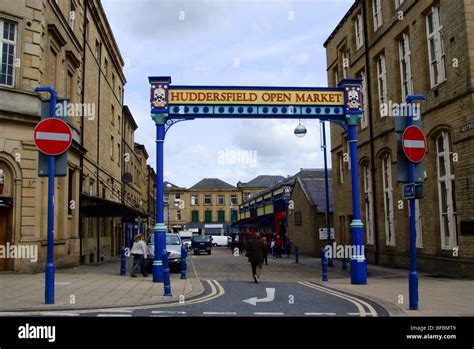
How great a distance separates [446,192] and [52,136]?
13.7 meters

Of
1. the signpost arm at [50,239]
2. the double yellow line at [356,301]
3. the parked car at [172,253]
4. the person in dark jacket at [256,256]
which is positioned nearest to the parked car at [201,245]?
the parked car at [172,253]

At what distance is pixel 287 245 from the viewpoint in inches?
1391

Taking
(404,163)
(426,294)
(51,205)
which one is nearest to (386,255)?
(426,294)

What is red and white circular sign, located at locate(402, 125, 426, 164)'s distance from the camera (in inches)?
380

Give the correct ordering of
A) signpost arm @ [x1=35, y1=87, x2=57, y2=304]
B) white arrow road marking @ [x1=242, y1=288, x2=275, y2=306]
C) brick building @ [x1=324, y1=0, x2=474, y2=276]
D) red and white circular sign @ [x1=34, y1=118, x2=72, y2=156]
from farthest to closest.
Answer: brick building @ [x1=324, y1=0, x2=474, y2=276] < white arrow road marking @ [x1=242, y1=288, x2=275, y2=306] < red and white circular sign @ [x1=34, y1=118, x2=72, y2=156] < signpost arm @ [x1=35, y1=87, x2=57, y2=304]

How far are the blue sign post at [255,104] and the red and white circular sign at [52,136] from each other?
214 inches

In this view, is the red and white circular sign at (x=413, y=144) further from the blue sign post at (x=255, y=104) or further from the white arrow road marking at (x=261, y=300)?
the blue sign post at (x=255, y=104)

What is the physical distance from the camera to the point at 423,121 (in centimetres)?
1853

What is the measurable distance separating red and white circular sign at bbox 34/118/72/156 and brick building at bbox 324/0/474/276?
11.1 m

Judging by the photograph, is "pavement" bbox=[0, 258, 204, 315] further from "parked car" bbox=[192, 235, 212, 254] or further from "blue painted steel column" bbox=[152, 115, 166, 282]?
"parked car" bbox=[192, 235, 212, 254]

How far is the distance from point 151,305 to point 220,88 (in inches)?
324

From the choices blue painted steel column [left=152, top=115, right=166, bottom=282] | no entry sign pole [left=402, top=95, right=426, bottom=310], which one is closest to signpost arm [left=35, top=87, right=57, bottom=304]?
blue painted steel column [left=152, top=115, right=166, bottom=282]

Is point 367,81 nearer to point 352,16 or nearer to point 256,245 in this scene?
point 352,16

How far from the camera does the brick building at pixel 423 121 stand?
15625mm
